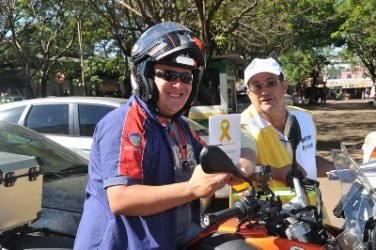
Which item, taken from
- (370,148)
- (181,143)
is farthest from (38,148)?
(370,148)

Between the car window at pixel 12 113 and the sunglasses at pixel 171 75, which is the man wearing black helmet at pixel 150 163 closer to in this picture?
the sunglasses at pixel 171 75

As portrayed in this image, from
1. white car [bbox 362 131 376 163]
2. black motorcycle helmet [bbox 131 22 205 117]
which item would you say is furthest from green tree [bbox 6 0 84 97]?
black motorcycle helmet [bbox 131 22 205 117]

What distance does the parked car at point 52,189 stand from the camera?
9.15ft

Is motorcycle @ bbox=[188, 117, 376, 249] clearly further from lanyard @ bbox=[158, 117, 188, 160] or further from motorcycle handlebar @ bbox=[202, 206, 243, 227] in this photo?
lanyard @ bbox=[158, 117, 188, 160]

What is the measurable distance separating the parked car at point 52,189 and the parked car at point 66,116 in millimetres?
2569

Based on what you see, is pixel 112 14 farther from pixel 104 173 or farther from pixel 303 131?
pixel 104 173

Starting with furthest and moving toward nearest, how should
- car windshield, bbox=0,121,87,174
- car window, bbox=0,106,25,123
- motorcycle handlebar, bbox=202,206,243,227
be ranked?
car window, bbox=0,106,25,123 → car windshield, bbox=0,121,87,174 → motorcycle handlebar, bbox=202,206,243,227

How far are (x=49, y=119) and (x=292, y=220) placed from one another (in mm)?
6154

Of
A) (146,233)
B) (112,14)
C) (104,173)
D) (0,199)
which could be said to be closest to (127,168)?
(104,173)

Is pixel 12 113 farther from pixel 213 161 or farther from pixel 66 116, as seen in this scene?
pixel 213 161

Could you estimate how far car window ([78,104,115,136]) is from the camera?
7.37 meters

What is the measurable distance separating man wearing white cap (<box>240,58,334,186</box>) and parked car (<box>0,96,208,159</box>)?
4.18 meters

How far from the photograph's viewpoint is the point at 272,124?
3.01 metres

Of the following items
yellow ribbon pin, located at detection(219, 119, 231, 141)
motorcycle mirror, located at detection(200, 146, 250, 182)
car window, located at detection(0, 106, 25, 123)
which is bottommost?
car window, located at detection(0, 106, 25, 123)
